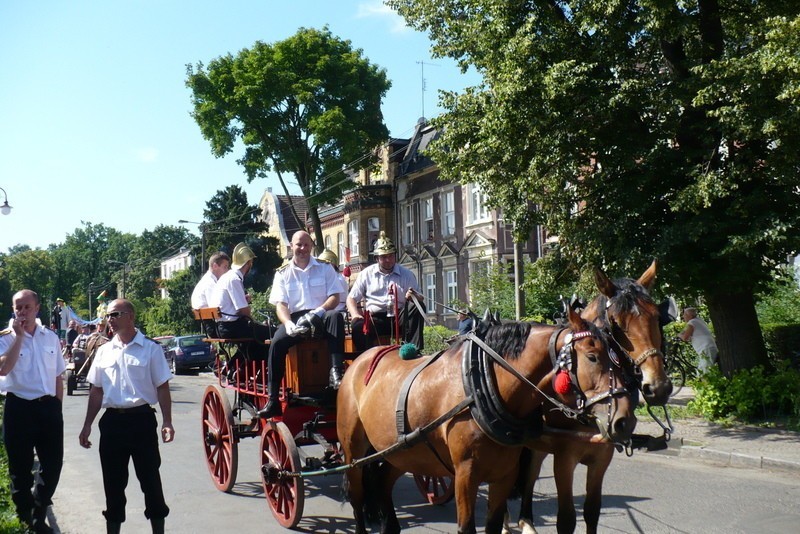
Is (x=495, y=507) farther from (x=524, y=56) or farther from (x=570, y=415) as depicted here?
(x=524, y=56)

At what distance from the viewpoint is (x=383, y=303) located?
7902 millimetres

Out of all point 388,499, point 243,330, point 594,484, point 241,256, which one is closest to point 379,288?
point 243,330

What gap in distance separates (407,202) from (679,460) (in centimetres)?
3135

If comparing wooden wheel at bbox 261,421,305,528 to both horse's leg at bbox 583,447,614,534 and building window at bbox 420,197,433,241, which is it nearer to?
horse's leg at bbox 583,447,614,534

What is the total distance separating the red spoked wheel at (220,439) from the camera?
27.9 feet

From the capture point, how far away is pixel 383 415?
5.86 m

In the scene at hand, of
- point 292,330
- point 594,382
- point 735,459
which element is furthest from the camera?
point 735,459

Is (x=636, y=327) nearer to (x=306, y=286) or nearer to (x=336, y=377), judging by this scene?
(x=336, y=377)

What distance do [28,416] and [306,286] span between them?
2750mm

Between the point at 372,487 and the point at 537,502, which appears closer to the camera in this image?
the point at 372,487

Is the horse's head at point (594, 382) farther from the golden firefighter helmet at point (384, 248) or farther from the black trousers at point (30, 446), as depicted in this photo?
the black trousers at point (30, 446)

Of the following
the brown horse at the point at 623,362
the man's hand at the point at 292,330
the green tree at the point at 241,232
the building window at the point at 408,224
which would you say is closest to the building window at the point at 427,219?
the building window at the point at 408,224

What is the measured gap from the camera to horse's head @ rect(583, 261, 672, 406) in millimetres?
4629

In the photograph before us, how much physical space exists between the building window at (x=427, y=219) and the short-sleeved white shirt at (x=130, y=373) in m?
33.2
